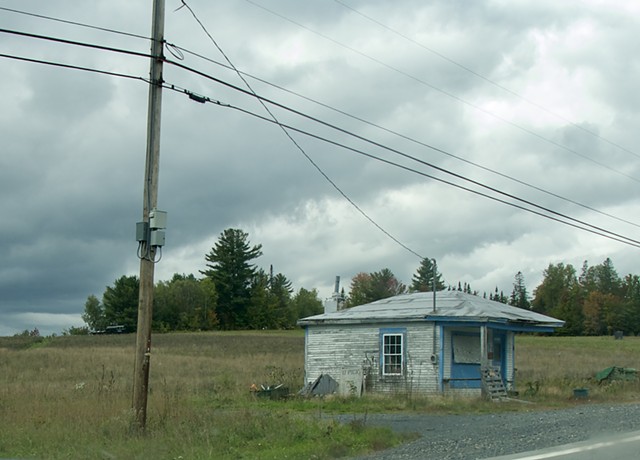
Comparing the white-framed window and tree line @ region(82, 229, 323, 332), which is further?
tree line @ region(82, 229, 323, 332)

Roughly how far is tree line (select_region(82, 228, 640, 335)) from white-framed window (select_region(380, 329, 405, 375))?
80.1 m

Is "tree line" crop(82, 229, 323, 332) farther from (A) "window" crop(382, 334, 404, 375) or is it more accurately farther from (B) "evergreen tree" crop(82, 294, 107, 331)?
(A) "window" crop(382, 334, 404, 375)

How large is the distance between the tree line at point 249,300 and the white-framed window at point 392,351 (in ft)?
263

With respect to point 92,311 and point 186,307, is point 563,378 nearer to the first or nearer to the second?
point 186,307

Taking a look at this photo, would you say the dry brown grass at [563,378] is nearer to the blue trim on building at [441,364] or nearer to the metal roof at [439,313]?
the metal roof at [439,313]

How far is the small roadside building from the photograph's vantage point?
25.5m

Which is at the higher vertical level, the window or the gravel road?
the window

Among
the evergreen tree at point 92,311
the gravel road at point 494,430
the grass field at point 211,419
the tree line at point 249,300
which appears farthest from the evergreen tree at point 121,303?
the gravel road at point 494,430

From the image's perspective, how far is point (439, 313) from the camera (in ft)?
83.4

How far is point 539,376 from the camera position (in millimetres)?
35125

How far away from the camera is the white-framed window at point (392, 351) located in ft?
85.7

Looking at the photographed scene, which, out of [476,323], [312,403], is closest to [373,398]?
[312,403]

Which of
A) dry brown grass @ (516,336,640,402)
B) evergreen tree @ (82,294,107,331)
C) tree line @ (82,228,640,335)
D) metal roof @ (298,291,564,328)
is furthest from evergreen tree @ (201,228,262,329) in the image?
metal roof @ (298,291,564,328)

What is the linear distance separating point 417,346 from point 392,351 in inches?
40.1
